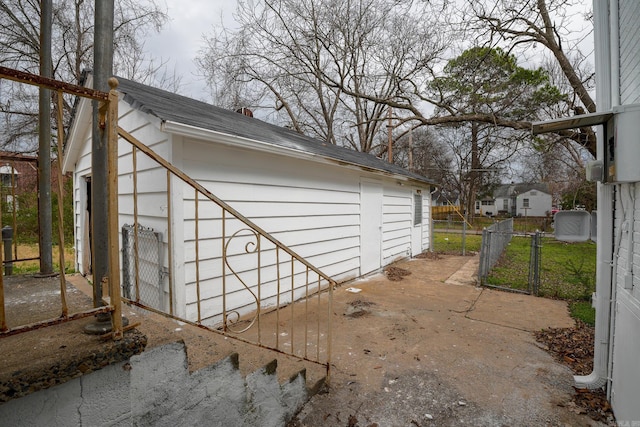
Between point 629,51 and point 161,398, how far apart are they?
4.09 meters

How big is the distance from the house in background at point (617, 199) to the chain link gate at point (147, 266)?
4.44 meters

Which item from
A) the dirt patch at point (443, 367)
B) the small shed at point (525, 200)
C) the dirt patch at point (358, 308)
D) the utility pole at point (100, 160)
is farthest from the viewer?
the small shed at point (525, 200)

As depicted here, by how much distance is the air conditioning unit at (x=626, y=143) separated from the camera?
7.04 feet

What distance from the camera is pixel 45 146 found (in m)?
2.90

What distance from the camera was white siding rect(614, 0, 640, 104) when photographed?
7.45 feet

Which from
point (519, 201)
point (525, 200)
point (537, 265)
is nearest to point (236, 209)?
point (537, 265)

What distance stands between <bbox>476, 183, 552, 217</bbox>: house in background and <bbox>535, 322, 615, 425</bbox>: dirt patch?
44307 millimetres

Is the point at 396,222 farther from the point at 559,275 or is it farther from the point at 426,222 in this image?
the point at 559,275

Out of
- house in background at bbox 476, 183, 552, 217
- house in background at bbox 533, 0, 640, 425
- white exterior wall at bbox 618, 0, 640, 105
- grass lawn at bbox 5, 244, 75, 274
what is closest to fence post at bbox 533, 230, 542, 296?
house in background at bbox 533, 0, 640, 425

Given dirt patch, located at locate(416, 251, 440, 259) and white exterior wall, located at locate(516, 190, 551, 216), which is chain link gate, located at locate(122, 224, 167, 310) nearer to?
dirt patch, located at locate(416, 251, 440, 259)

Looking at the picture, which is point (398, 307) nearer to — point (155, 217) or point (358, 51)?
point (155, 217)

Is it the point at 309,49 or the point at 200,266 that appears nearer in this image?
the point at 200,266

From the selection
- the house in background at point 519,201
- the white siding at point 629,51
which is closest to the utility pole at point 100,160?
the white siding at point 629,51

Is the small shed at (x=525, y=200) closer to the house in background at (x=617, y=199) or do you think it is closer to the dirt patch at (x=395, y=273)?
the dirt patch at (x=395, y=273)
